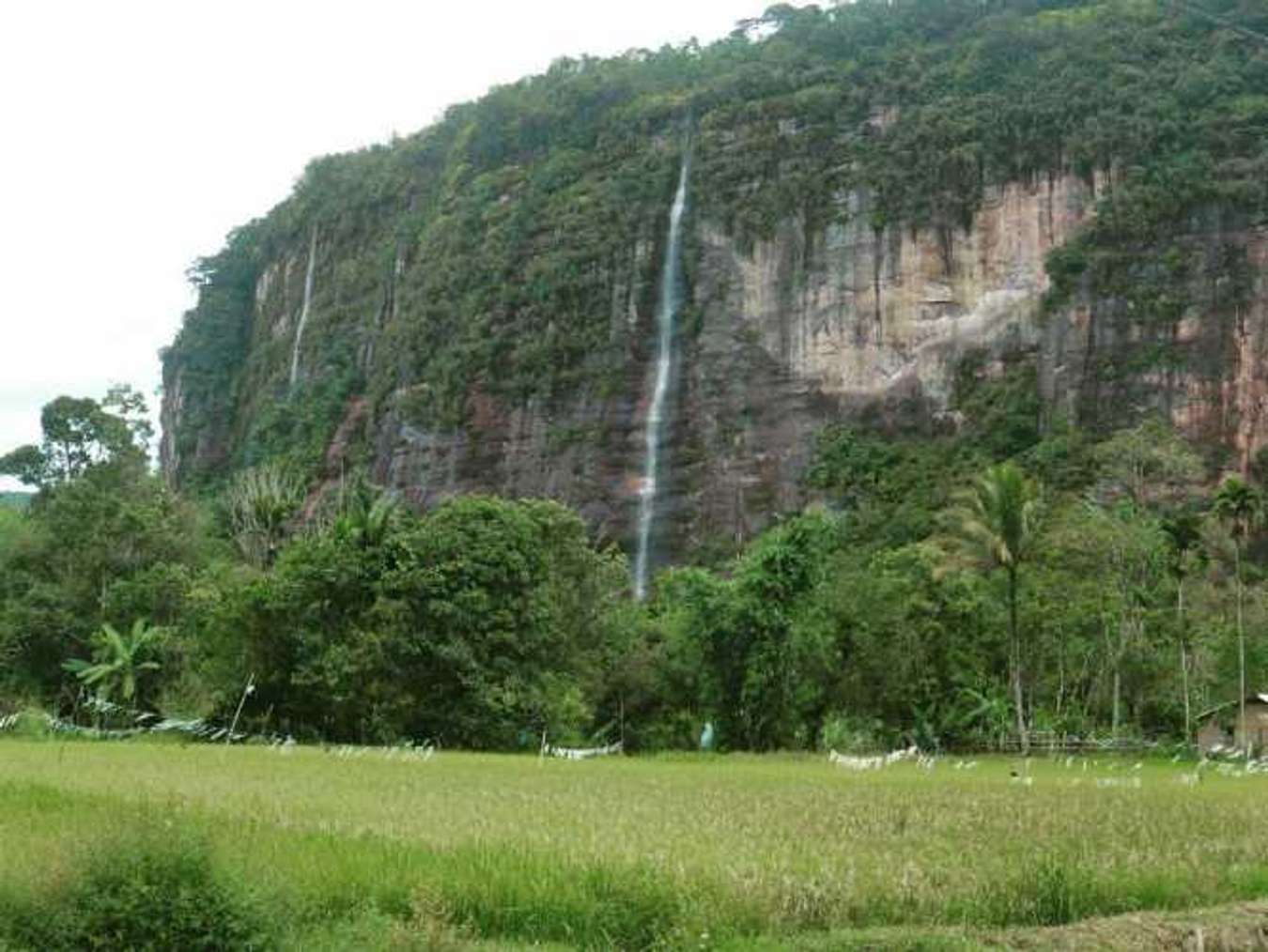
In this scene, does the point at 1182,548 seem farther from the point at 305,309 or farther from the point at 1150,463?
the point at 305,309

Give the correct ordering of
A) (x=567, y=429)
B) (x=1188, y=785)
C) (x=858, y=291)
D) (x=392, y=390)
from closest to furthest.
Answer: (x=1188, y=785) → (x=858, y=291) → (x=567, y=429) → (x=392, y=390)

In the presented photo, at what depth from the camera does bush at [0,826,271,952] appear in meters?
8.71

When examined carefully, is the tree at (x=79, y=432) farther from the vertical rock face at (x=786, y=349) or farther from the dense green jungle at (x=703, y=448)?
the vertical rock face at (x=786, y=349)

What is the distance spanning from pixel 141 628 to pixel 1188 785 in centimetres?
2808

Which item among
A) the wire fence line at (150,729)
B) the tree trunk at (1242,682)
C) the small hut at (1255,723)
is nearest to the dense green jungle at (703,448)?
the wire fence line at (150,729)

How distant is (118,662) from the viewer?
39.0 metres

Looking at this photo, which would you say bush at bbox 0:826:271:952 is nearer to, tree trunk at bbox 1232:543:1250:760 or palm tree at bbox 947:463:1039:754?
palm tree at bbox 947:463:1039:754

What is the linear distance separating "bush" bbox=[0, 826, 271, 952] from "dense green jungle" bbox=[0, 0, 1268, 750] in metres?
19.7

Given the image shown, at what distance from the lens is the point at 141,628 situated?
130 feet

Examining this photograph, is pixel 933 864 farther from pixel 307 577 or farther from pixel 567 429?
pixel 567 429

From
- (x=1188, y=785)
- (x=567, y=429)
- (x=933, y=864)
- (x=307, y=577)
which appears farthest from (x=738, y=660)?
(x=567, y=429)

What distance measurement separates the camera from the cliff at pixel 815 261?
56.1m

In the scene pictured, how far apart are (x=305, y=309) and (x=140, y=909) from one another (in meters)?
86.4

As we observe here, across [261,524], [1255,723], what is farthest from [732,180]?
[1255,723]
